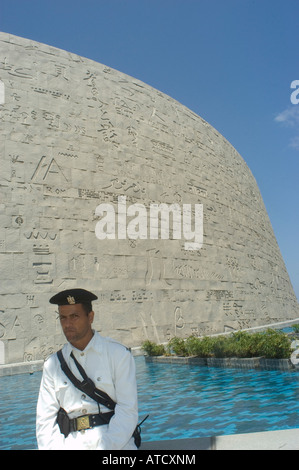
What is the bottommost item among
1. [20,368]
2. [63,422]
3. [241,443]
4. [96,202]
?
[20,368]

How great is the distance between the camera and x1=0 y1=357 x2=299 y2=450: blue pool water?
4340mm

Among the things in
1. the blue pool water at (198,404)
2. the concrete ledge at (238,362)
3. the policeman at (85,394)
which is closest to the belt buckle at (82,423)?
the policeman at (85,394)

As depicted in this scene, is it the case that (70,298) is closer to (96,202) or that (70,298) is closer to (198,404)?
(198,404)

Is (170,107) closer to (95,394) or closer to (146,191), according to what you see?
(146,191)

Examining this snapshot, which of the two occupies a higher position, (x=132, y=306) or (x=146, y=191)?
(x=146, y=191)

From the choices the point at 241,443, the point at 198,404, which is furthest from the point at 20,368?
the point at 241,443

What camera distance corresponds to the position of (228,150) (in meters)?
20.3

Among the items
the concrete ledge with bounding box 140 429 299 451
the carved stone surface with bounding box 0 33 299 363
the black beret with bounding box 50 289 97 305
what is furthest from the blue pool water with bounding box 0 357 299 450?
the carved stone surface with bounding box 0 33 299 363

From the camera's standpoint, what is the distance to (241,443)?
8.55 ft

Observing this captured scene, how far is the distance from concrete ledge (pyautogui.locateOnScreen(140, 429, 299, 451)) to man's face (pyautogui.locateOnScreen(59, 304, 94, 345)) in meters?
0.95

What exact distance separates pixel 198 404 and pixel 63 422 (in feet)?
11.9

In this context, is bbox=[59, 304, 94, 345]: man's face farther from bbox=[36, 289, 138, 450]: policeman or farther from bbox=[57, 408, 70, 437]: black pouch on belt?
bbox=[57, 408, 70, 437]: black pouch on belt
